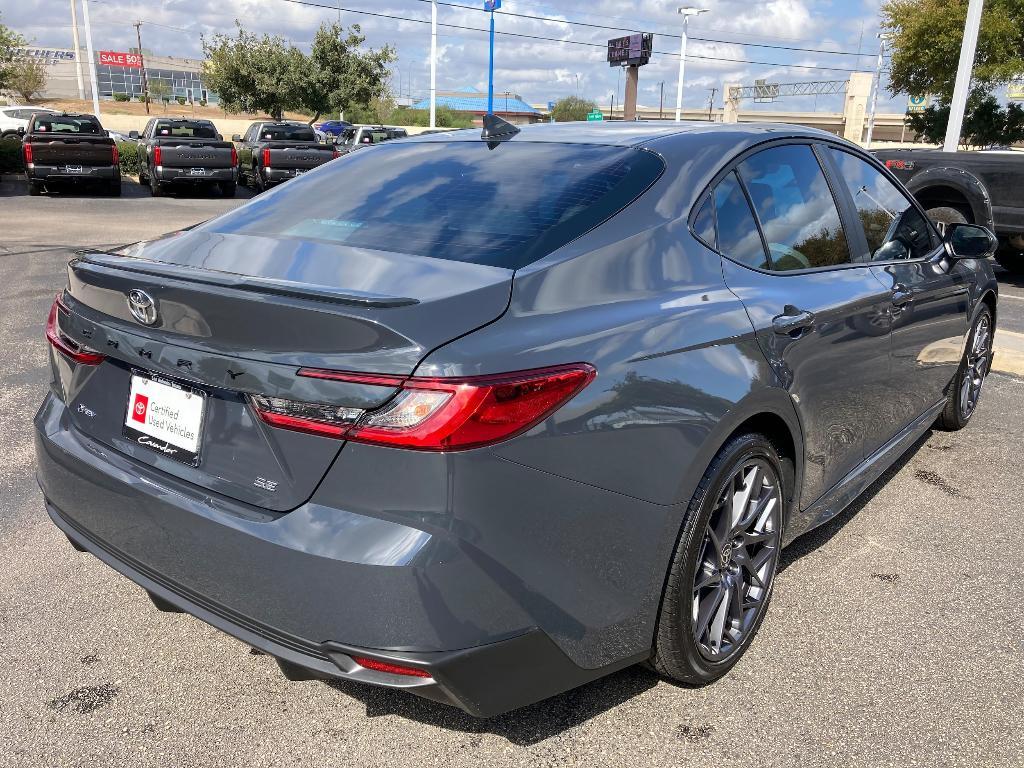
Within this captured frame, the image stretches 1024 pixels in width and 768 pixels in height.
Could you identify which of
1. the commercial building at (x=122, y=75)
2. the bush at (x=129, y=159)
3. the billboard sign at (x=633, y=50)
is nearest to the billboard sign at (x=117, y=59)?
the commercial building at (x=122, y=75)

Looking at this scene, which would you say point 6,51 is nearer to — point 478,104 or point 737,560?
point 737,560

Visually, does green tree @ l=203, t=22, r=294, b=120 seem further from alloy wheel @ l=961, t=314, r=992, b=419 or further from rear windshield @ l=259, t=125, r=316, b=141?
alloy wheel @ l=961, t=314, r=992, b=419

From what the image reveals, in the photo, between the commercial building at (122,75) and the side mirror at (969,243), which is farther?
the commercial building at (122,75)

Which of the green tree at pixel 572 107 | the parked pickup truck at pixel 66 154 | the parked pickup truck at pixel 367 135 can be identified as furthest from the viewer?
the green tree at pixel 572 107

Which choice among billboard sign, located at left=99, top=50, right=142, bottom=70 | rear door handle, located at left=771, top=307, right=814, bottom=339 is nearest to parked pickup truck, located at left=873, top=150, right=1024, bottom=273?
rear door handle, located at left=771, top=307, right=814, bottom=339

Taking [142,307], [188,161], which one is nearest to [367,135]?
[188,161]

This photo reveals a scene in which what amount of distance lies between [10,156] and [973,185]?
2222 cm

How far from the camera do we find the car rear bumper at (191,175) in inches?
771

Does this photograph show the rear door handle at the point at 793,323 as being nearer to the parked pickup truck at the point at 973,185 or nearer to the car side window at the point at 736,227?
the car side window at the point at 736,227

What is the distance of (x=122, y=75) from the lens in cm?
12712

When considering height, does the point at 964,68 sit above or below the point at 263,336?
above

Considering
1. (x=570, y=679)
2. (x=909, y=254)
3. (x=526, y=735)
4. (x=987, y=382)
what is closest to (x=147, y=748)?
(x=526, y=735)

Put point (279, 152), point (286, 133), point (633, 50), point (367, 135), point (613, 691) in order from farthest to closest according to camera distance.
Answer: point (633, 50) < point (367, 135) < point (286, 133) < point (279, 152) < point (613, 691)

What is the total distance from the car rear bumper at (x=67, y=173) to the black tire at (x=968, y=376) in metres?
19.0
